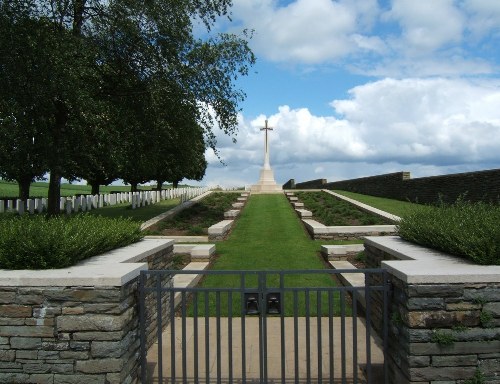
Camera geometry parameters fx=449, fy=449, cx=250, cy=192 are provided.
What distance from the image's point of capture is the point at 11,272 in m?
4.14

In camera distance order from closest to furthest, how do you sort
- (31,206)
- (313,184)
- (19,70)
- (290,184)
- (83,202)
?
(19,70) → (31,206) → (83,202) → (313,184) → (290,184)

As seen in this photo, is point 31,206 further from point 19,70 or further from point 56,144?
point 19,70

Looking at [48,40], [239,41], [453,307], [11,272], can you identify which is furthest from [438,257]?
[239,41]

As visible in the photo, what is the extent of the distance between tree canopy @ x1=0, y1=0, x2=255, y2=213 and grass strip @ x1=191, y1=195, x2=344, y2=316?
3.98 meters

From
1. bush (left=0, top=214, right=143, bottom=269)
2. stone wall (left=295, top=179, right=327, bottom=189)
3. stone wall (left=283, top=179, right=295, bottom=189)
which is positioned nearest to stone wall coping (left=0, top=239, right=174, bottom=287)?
bush (left=0, top=214, right=143, bottom=269)

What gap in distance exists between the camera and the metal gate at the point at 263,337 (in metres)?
4.00

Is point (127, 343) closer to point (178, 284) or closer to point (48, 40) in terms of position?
point (178, 284)

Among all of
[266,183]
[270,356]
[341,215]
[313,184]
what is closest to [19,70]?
[270,356]

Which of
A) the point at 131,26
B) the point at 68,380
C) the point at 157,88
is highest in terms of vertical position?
the point at 131,26

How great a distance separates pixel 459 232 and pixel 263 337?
7.80ft

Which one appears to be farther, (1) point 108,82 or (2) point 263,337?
(1) point 108,82

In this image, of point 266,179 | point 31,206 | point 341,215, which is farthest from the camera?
point 266,179

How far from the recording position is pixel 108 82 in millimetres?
14875

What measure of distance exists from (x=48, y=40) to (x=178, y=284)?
27.2 ft
